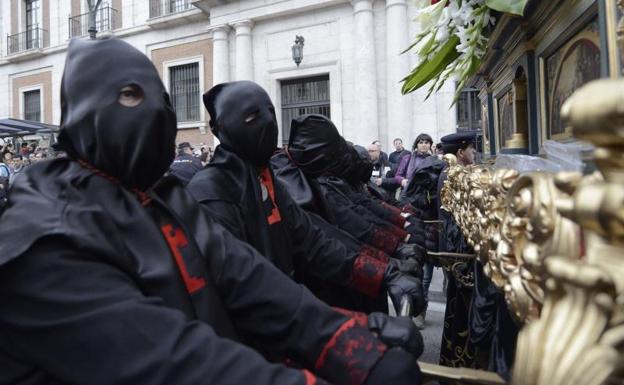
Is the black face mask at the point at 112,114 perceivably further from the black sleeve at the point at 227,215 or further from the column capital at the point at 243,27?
the column capital at the point at 243,27

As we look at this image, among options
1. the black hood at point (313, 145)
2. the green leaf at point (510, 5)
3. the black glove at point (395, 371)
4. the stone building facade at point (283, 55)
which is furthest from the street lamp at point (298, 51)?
the black glove at point (395, 371)

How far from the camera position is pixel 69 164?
148cm

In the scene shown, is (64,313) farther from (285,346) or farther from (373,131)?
(373,131)

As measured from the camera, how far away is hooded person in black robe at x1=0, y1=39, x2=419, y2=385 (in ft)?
3.76

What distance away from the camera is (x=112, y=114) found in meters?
1.41

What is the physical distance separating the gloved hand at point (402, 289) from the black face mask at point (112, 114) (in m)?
1.28

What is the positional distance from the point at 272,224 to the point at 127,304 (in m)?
1.23

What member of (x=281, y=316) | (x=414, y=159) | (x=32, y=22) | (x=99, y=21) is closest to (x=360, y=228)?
(x=281, y=316)

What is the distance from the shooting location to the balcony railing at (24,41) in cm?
2322

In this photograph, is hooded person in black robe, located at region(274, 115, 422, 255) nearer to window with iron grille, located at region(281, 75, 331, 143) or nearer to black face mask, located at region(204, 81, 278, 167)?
black face mask, located at region(204, 81, 278, 167)

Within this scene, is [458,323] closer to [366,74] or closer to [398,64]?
[398,64]

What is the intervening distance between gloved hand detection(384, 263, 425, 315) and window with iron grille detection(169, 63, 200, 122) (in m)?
16.4

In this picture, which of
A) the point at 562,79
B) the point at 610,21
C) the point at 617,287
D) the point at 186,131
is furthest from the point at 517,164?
the point at 186,131

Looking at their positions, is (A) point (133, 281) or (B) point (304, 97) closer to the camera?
(A) point (133, 281)
